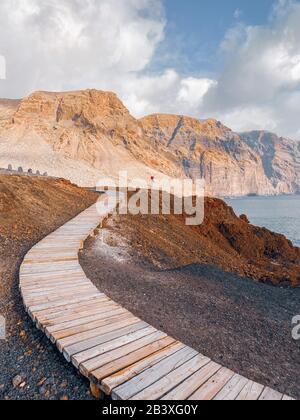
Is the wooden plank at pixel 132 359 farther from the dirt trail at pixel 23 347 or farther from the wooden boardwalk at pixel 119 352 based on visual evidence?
the dirt trail at pixel 23 347

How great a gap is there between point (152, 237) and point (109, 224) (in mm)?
2410

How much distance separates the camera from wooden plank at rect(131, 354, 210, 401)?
3.62 meters

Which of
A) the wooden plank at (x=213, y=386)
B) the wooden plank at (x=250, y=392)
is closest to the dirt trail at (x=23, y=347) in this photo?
the wooden plank at (x=213, y=386)

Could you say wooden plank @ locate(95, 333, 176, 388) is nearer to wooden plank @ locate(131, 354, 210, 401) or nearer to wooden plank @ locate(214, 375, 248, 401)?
wooden plank @ locate(131, 354, 210, 401)

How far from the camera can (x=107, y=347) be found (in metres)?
4.51

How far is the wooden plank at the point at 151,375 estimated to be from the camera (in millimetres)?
3639

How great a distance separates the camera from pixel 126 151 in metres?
105

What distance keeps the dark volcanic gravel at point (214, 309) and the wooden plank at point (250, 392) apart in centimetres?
139

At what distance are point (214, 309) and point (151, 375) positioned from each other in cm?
425

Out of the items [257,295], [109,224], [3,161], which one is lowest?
[257,295]

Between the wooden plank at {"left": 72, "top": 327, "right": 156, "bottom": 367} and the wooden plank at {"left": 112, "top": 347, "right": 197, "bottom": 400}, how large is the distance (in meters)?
0.69
